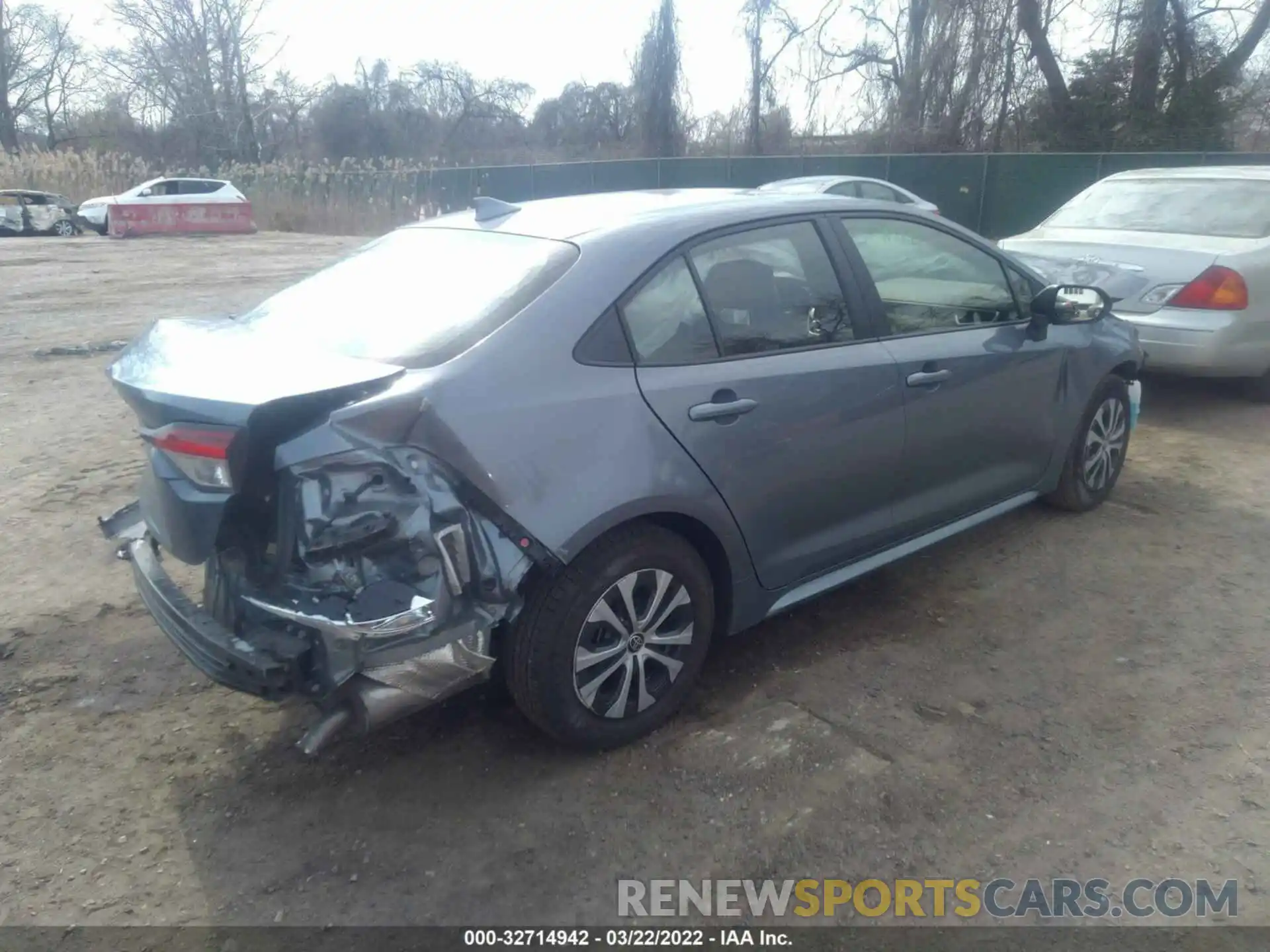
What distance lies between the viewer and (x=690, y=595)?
10.8 ft

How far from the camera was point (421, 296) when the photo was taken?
3.30m

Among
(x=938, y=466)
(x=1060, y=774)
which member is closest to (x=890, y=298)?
(x=938, y=466)

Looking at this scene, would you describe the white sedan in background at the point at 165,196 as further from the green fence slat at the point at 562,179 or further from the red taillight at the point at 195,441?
the red taillight at the point at 195,441

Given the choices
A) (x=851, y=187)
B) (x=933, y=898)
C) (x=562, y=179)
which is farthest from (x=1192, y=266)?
(x=562, y=179)

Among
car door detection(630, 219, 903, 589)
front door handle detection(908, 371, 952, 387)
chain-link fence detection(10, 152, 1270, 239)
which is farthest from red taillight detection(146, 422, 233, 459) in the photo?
chain-link fence detection(10, 152, 1270, 239)

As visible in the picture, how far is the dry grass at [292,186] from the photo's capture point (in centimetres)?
3025

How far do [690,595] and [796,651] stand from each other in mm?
807

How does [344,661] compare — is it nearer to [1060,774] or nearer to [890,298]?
[1060,774]

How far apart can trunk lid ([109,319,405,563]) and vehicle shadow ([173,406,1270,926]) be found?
2.75 ft

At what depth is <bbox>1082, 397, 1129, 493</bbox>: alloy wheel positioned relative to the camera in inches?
198

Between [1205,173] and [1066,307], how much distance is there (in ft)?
13.6

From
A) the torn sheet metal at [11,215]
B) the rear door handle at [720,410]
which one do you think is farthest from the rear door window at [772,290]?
the torn sheet metal at [11,215]

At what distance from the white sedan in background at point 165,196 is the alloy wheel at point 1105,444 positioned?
89.0 feet

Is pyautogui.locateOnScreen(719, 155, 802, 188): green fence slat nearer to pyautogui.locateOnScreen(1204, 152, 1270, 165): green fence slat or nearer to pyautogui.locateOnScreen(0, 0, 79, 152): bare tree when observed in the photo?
pyautogui.locateOnScreen(1204, 152, 1270, 165): green fence slat
